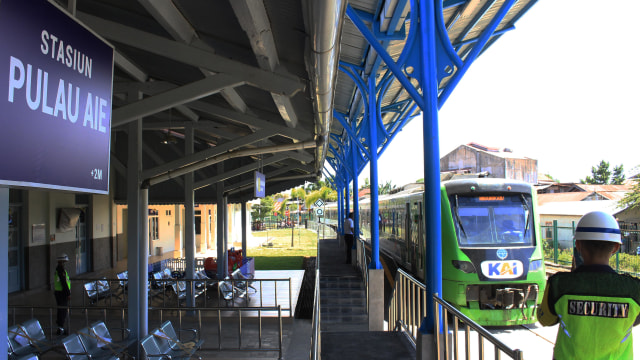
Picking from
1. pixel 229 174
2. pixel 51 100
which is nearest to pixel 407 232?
pixel 229 174

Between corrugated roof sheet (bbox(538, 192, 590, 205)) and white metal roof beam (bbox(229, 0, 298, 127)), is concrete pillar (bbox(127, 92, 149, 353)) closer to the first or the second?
white metal roof beam (bbox(229, 0, 298, 127))

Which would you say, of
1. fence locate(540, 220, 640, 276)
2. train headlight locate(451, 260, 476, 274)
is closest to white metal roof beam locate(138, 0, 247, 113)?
train headlight locate(451, 260, 476, 274)

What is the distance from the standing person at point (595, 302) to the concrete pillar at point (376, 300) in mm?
6840

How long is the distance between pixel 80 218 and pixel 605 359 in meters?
16.4

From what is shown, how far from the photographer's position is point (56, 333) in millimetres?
8758

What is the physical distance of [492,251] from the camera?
9.23 metres

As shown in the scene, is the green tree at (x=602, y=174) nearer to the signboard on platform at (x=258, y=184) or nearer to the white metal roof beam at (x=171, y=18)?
the signboard on platform at (x=258, y=184)

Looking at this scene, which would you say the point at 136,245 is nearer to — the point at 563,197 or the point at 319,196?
the point at 563,197

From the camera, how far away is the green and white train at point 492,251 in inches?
351

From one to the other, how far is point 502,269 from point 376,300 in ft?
8.77

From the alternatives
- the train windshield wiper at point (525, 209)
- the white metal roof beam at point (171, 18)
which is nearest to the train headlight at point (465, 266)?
the train windshield wiper at point (525, 209)

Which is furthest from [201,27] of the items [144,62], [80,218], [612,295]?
[80,218]

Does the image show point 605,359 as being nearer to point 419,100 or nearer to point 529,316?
point 419,100

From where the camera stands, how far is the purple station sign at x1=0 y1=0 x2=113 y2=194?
1.69 meters
